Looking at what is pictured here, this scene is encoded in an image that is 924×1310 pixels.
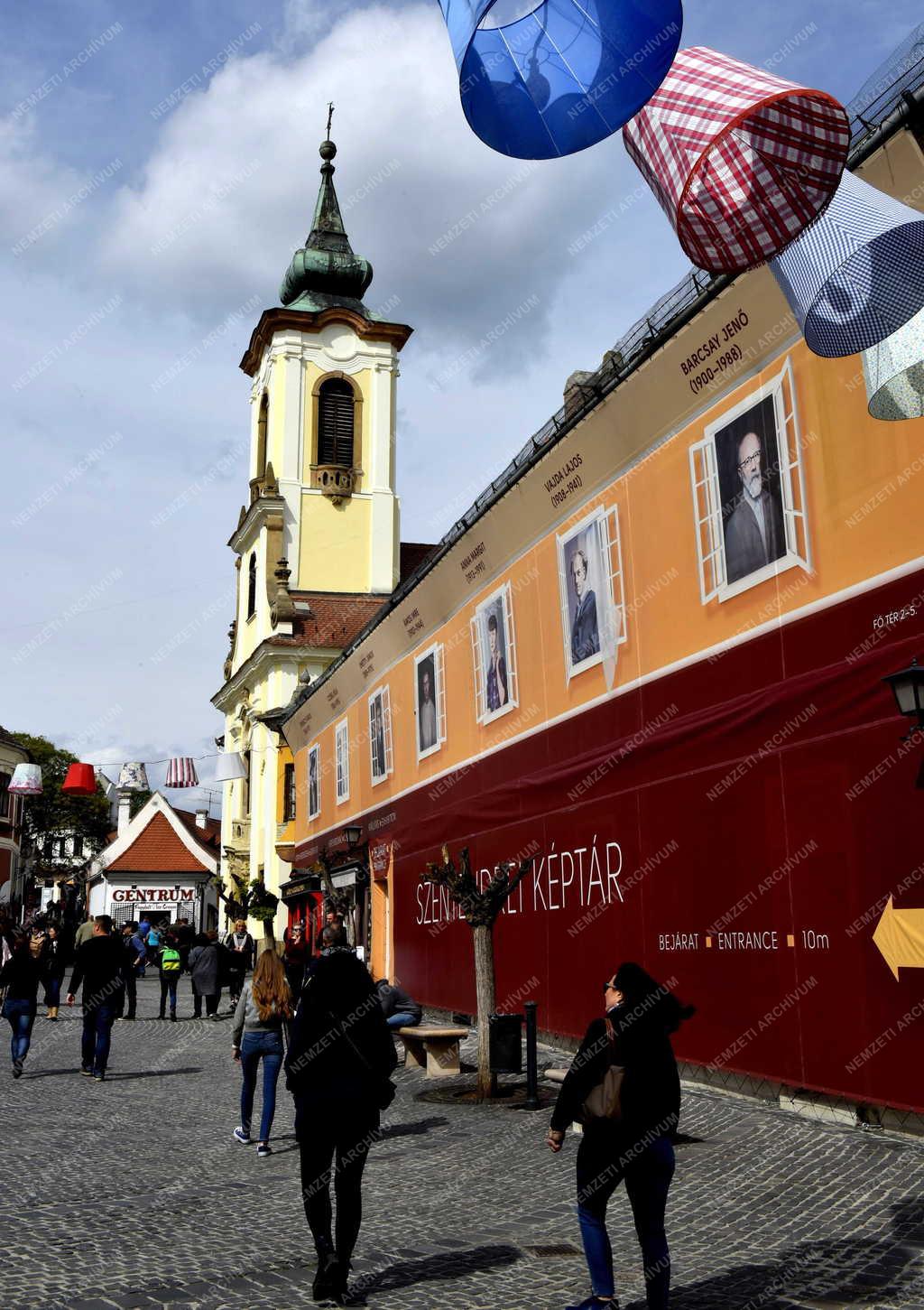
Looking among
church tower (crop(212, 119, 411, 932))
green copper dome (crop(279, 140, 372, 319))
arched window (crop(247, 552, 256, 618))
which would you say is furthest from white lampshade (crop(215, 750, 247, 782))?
green copper dome (crop(279, 140, 372, 319))

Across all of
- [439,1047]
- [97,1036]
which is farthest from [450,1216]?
[97,1036]

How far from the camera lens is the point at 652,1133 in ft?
17.7

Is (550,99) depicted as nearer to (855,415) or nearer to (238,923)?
(855,415)

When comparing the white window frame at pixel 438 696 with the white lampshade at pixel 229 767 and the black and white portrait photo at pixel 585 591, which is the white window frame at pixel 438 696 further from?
the white lampshade at pixel 229 767

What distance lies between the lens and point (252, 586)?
165 ft

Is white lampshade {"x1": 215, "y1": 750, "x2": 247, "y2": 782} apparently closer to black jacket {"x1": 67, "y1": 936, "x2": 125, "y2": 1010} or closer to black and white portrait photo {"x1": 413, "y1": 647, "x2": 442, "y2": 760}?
black and white portrait photo {"x1": 413, "y1": 647, "x2": 442, "y2": 760}

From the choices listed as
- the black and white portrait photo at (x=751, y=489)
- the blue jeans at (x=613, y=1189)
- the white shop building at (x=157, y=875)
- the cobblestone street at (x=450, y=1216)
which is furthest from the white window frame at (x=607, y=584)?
the white shop building at (x=157, y=875)

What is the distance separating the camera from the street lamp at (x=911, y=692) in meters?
8.28

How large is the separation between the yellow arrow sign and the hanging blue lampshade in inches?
262

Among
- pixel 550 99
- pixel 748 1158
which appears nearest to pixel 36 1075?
pixel 748 1158

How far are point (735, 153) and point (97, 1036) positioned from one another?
42.3ft

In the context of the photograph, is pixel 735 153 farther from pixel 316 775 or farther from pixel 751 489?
pixel 316 775

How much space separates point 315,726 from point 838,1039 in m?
24.2

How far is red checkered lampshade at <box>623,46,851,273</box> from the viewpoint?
464 cm
